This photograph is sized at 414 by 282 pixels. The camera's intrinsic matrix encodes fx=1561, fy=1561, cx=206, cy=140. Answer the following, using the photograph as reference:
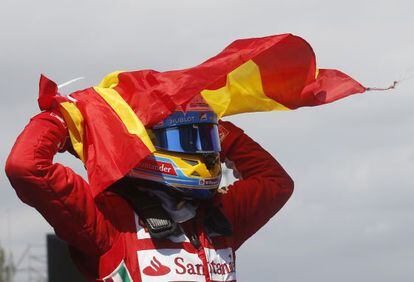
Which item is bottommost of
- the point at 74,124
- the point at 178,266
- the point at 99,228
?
the point at 178,266

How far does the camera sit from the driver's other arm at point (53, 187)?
7621 millimetres

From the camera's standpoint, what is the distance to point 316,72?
28.8 ft

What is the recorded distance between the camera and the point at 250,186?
8.76 m

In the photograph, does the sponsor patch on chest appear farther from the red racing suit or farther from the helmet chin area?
the helmet chin area

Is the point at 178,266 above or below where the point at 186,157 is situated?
below

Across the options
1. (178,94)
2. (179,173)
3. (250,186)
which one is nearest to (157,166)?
(179,173)

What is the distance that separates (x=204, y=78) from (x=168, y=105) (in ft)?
0.89

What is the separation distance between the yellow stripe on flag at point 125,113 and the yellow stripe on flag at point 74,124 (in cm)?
21

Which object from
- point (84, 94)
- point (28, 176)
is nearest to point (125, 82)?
point (84, 94)

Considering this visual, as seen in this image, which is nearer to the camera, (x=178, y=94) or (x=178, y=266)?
(x=178, y=266)

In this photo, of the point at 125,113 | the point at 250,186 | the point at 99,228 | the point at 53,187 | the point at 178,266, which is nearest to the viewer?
the point at 53,187

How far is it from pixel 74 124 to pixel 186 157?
0.61 meters

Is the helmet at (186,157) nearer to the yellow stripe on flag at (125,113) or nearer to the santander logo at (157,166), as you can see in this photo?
the santander logo at (157,166)

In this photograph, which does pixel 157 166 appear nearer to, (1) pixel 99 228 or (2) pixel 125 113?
(2) pixel 125 113
